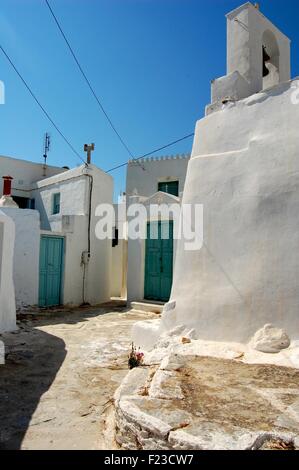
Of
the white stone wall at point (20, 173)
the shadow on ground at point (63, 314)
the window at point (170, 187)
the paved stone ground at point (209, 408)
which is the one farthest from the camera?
the window at point (170, 187)

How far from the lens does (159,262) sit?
33.6ft

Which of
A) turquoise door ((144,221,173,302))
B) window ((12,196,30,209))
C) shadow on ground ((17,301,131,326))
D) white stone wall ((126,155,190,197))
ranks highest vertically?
white stone wall ((126,155,190,197))

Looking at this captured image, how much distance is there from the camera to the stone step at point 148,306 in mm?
9703

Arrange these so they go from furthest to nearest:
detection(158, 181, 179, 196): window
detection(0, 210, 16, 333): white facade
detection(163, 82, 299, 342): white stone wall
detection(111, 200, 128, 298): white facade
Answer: detection(158, 181, 179, 196): window
detection(111, 200, 128, 298): white facade
detection(0, 210, 16, 333): white facade
detection(163, 82, 299, 342): white stone wall

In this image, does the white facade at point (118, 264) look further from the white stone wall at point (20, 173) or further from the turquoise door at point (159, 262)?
the turquoise door at point (159, 262)

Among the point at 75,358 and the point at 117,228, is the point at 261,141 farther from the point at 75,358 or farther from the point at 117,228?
the point at 117,228

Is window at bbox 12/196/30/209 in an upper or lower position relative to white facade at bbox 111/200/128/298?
upper

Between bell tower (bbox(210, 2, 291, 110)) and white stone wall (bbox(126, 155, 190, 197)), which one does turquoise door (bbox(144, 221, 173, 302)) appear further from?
white stone wall (bbox(126, 155, 190, 197))

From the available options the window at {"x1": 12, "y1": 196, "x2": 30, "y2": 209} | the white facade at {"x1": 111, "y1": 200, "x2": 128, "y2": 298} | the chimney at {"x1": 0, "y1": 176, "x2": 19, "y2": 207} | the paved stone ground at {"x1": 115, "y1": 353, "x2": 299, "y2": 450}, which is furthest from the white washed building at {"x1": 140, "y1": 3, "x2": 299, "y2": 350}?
the window at {"x1": 12, "y1": 196, "x2": 30, "y2": 209}

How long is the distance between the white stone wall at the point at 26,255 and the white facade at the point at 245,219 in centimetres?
625

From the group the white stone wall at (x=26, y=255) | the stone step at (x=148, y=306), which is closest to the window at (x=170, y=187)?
the stone step at (x=148, y=306)

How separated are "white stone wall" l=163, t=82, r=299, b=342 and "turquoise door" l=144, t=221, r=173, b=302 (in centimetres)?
466

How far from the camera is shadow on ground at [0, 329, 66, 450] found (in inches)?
122

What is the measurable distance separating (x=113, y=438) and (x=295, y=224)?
3.08 metres
